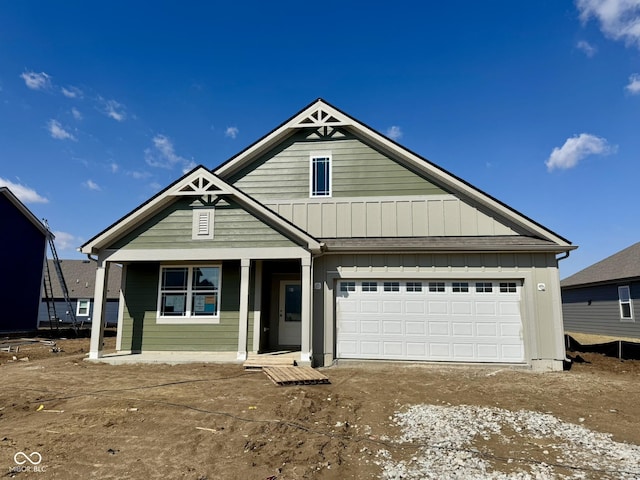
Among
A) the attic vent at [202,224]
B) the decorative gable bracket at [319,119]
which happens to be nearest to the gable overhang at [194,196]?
the attic vent at [202,224]

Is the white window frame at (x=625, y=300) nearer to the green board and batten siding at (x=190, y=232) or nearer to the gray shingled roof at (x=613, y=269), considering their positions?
the gray shingled roof at (x=613, y=269)

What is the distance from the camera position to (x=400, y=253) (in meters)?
10.5

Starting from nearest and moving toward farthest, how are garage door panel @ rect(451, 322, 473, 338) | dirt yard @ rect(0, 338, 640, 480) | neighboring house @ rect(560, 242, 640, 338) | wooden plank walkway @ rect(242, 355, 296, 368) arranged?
dirt yard @ rect(0, 338, 640, 480), wooden plank walkway @ rect(242, 355, 296, 368), garage door panel @ rect(451, 322, 473, 338), neighboring house @ rect(560, 242, 640, 338)

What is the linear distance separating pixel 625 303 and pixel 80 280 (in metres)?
36.8

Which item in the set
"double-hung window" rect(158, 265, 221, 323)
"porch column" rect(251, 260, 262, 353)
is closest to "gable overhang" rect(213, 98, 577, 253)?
"double-hung window" rect(158, 265, 221, 323)

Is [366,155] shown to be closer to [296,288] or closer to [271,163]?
[271,163]

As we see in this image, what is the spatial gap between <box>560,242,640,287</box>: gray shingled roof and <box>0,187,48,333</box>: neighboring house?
29.1 m

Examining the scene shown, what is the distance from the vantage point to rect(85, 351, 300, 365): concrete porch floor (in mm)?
9992

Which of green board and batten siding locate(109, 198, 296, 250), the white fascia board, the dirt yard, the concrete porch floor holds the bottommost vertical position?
the dirt yard

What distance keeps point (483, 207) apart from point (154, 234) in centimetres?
892

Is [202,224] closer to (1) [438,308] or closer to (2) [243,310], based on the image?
(2) [243,310]

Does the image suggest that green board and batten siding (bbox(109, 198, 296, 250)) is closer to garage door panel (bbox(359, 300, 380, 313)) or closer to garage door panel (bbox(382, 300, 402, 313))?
garage door panel (bbox(359, 300, 380, 313))

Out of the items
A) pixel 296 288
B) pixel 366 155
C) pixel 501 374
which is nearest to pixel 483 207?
pixel 366 155

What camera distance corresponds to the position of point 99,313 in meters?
10.4
